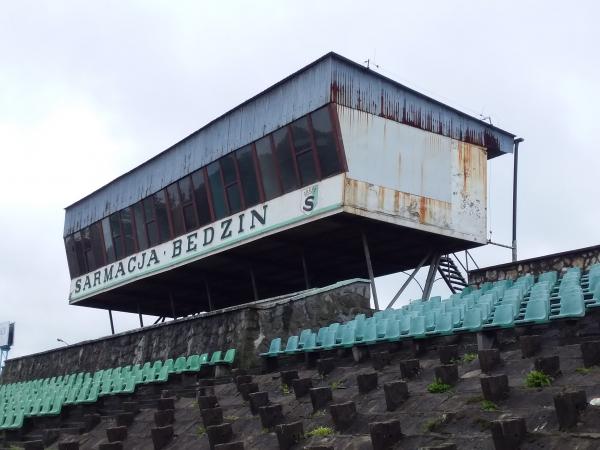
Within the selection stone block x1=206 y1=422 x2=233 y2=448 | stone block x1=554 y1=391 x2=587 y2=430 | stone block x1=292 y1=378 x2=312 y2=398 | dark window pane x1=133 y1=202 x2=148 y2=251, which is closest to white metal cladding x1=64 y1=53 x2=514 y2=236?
dark window pane x1=133 y1=202 x2=148 y2=251

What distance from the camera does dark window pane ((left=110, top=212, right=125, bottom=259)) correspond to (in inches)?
1013

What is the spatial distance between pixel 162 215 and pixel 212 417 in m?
14.6

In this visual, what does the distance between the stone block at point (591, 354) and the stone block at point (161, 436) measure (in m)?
5.50

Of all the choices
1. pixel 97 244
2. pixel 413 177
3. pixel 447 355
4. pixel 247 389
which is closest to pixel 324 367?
pixel 247 389

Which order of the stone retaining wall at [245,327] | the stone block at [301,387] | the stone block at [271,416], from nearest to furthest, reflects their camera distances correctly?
the stone block at [271,416], the stone block at [301,387], the stone retaining wall at [245,327]

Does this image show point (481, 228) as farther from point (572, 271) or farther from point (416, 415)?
point (416, 415)

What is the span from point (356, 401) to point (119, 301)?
21.7 meters

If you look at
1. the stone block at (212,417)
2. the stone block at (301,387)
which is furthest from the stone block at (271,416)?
the stone block at (212,417)

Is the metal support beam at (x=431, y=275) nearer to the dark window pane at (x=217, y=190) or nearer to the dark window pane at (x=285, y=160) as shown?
the dark window pane at (x=285, y=160)

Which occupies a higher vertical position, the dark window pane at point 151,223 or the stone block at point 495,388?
the dark window pane at point 151,223

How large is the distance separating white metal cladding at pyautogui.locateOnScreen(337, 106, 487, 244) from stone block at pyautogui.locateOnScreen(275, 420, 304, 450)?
397 inches

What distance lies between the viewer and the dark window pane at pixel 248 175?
19.8 meters

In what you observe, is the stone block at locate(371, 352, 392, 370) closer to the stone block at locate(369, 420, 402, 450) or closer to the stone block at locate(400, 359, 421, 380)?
the stone block at locate(400, 359, 421, 380)

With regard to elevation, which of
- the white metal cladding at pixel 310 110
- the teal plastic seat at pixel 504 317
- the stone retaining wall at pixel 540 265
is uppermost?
the white metal cladding at pixel 310 110
